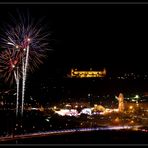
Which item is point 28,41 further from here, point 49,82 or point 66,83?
point 66,83

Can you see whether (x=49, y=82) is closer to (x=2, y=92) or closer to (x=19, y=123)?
(x=2, y=92)

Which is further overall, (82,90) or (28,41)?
(82,90)

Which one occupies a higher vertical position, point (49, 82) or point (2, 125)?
point (49, 82)

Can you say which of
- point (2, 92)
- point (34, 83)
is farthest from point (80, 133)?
point (34, 83)

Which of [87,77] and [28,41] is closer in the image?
[28,41]

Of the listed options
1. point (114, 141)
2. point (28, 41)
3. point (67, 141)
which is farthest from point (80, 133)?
point (28, 41)

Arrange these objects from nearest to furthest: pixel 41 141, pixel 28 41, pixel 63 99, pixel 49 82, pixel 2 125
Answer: pixel 41 141, pixel 28 41, pixel 2 125, pixel 63 99, pixel 49 82

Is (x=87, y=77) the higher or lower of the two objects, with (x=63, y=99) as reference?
higher

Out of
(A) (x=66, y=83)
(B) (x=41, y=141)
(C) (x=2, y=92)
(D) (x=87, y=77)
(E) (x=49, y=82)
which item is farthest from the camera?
(D) (x=87, y=77)

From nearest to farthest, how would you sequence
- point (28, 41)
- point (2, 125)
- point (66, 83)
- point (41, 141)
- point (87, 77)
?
1. point (41, 141)
2. point (28, 41)
3. point (2, 125)
4. point (66, 83)
5. point (87, 77)
